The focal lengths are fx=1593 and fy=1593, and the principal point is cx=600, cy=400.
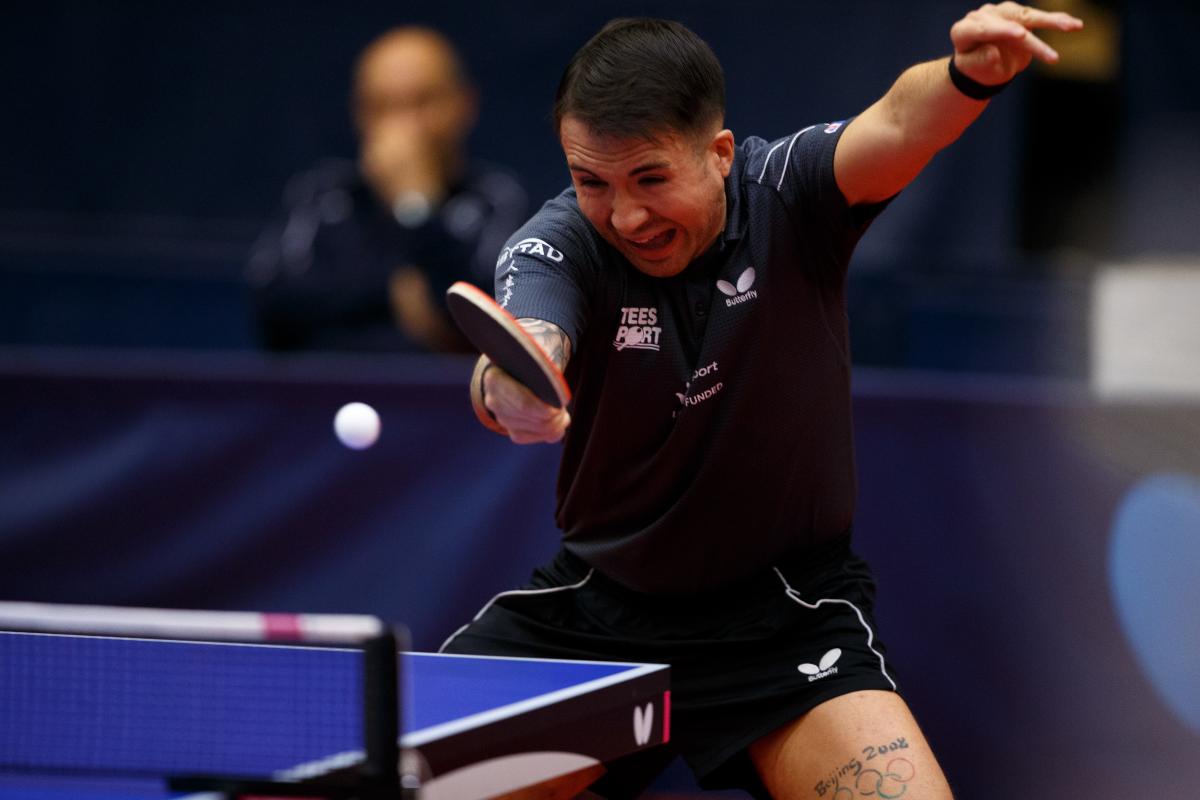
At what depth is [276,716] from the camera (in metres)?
2.82

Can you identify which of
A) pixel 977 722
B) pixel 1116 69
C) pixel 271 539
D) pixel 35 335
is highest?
pixel 1116 69

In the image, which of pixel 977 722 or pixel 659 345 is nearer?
pixel 659 345

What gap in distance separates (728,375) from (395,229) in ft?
11.2

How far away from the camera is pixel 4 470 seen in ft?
16.9

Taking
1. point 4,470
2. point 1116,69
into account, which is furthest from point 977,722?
point 1116,69

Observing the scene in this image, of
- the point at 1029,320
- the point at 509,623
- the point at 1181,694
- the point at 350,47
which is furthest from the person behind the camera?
the point at 350,47

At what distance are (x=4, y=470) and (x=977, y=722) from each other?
3.17 m

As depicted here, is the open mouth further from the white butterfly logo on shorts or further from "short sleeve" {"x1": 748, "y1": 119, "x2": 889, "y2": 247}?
Result: the white butterfly logo on shorts

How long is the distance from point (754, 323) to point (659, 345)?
198 mm

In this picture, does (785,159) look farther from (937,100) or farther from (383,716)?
(383,716)

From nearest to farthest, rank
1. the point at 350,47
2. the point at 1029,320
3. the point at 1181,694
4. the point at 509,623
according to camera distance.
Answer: the point at 509,623
the point at 1181,694
the point at 1029,320
the point at 350,47

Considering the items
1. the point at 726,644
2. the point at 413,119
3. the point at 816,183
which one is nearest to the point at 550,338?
the point at 816,183

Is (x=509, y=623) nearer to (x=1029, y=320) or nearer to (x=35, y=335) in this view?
(x=1029, y=320)

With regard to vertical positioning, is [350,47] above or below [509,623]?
above
